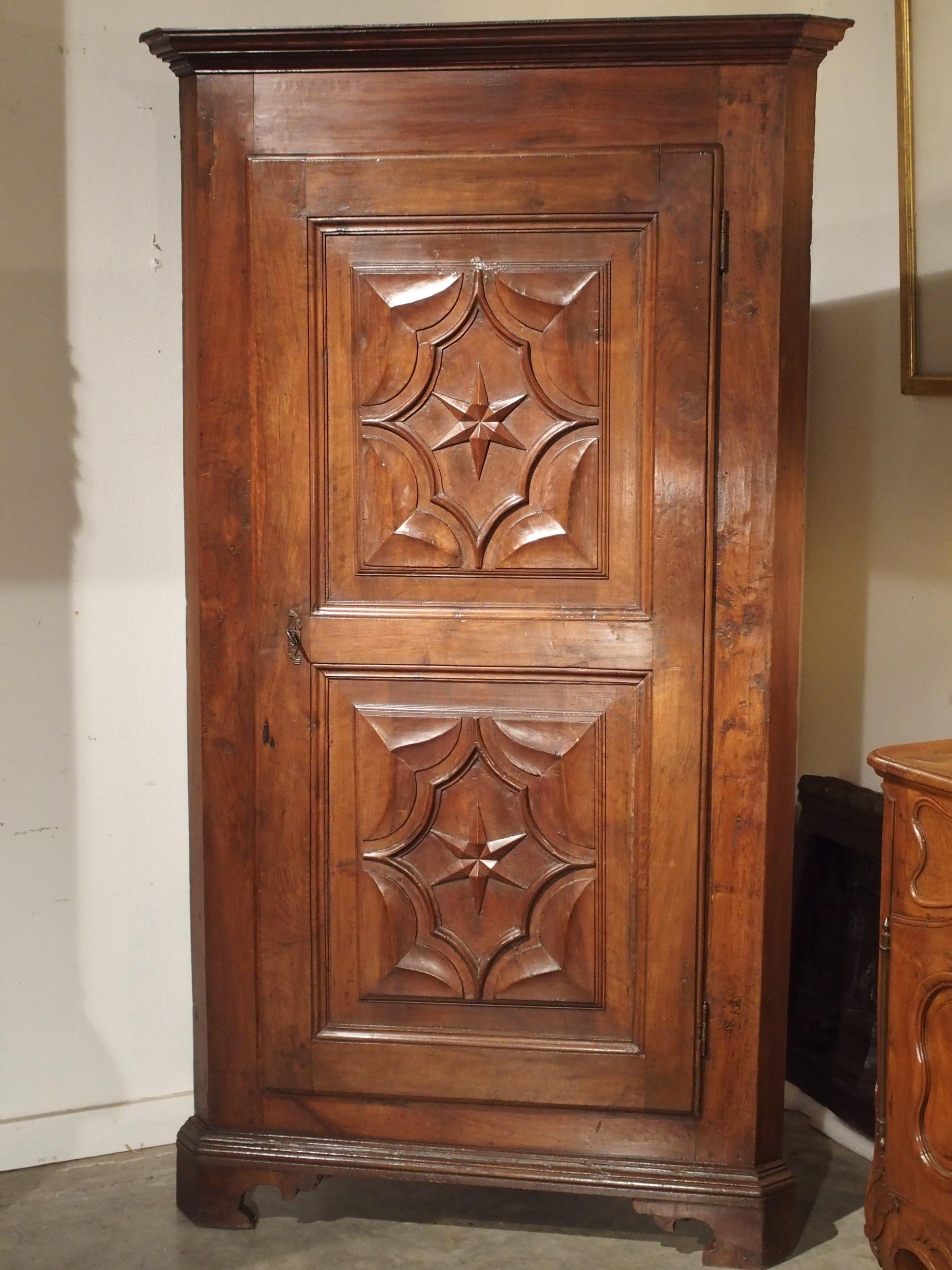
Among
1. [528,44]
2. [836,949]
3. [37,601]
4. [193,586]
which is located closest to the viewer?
[528,44]

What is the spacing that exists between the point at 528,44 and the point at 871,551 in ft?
4.41

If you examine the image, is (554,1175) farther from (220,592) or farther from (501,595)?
(220,592)

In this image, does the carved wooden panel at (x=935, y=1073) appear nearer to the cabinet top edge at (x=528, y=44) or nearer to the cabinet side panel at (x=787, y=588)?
the cabinet side panel at (x=787, y=588)

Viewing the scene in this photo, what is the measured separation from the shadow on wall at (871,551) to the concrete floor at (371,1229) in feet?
3.15

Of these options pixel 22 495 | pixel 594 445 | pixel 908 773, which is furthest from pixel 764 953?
pixel 22 495

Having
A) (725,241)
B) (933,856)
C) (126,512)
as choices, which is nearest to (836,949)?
(933,856)

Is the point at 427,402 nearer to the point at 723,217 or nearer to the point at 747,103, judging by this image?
the point at 723,217

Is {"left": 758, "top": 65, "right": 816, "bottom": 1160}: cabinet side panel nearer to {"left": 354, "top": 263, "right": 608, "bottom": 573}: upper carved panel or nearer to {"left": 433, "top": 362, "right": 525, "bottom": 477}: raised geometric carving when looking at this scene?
{"left": 354, "top": 263, "right": 608, "bottom": 573}: upper carved panel

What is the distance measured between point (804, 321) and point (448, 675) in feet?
2.89

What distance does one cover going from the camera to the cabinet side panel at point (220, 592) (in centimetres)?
219

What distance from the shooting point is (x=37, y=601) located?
2.60m

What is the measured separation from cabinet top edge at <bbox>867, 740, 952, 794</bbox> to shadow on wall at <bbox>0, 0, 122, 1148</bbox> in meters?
1.65

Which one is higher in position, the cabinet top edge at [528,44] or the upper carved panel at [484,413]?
the cabinet top edge at [528,44]

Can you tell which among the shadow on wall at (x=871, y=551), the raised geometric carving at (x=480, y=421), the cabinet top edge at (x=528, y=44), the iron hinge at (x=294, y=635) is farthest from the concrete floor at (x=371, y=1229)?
the cabinet top edge at (x=528, y=44)
